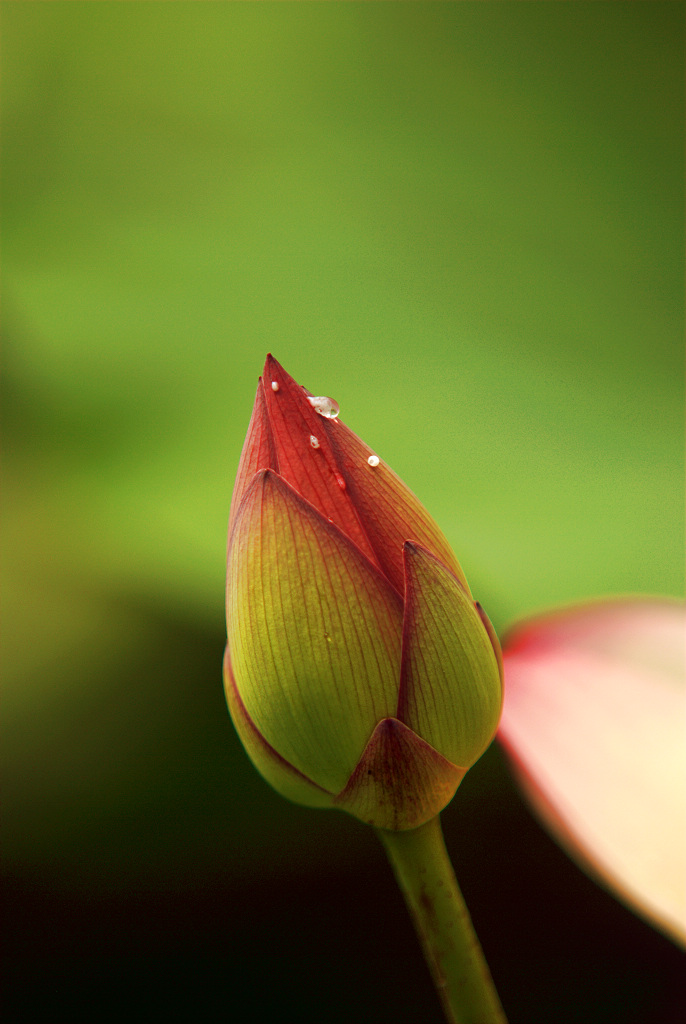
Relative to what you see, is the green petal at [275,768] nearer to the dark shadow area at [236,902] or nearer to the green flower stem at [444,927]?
the green flower stem at [444,927]

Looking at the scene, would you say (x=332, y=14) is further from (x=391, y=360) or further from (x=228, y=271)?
→ (x=391, y=360)

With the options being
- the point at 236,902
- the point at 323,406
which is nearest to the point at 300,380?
the point at 236,902

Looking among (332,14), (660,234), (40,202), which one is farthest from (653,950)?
(332,14)

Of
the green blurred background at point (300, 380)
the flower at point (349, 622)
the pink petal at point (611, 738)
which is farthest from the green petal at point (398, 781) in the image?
the green blurred background at point (300, 380)

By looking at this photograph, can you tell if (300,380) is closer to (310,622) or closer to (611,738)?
(611,738)

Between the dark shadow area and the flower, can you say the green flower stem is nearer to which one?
the flower

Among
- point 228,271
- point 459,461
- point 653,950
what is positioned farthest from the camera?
point 228,271

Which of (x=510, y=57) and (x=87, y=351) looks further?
(x=510, y=57)
